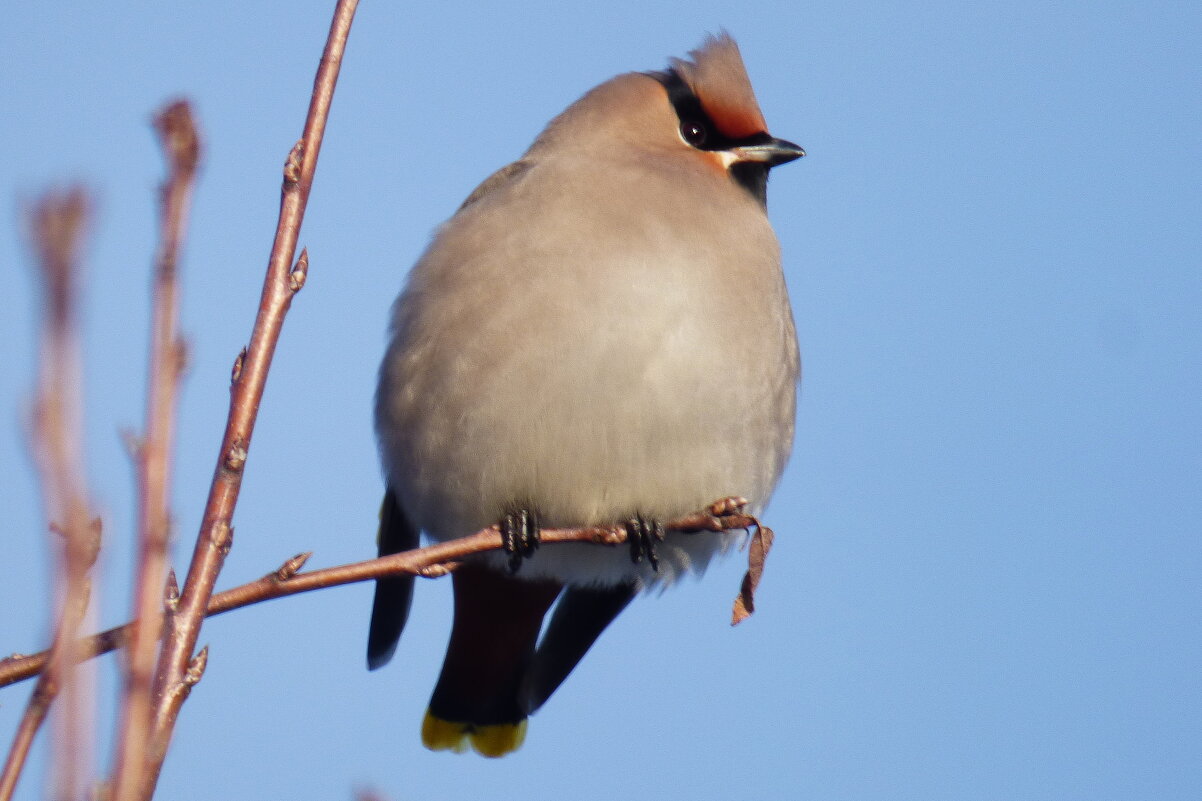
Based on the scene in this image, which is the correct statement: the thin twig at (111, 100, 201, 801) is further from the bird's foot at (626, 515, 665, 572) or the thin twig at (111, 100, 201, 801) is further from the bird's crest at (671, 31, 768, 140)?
the bird's crest at (671, 31, 768, 140)

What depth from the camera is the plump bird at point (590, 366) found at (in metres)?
3.39

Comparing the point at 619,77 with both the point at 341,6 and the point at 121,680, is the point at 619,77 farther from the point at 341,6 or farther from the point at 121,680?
the point at 121,680

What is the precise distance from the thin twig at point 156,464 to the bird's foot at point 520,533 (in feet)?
8.17

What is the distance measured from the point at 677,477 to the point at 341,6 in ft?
6.25

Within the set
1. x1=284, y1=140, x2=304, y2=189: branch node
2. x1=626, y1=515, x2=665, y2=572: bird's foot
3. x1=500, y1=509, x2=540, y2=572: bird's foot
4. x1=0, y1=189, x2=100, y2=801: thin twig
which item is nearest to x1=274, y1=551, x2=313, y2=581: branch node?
x1=284, y1=140, x2=304, y2=189: branch node

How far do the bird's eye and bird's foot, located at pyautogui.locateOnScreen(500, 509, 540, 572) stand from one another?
4.20 ft

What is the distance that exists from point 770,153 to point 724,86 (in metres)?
0.26

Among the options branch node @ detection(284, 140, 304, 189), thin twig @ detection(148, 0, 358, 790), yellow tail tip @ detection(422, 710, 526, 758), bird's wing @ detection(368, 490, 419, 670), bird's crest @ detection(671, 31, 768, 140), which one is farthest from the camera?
yellow tail tip @ detection(422, 710, 526, 758)

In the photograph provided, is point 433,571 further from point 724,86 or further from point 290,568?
point 724,86

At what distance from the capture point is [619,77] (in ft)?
14.7

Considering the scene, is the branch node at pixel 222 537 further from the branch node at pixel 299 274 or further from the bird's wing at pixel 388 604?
the bird's wing at pixel 388 604

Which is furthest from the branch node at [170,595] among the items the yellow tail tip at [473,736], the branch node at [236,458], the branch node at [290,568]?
the yellow tail tip at [473,736]

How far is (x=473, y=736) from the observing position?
450 centimetres

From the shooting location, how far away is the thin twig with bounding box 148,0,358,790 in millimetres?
1326
